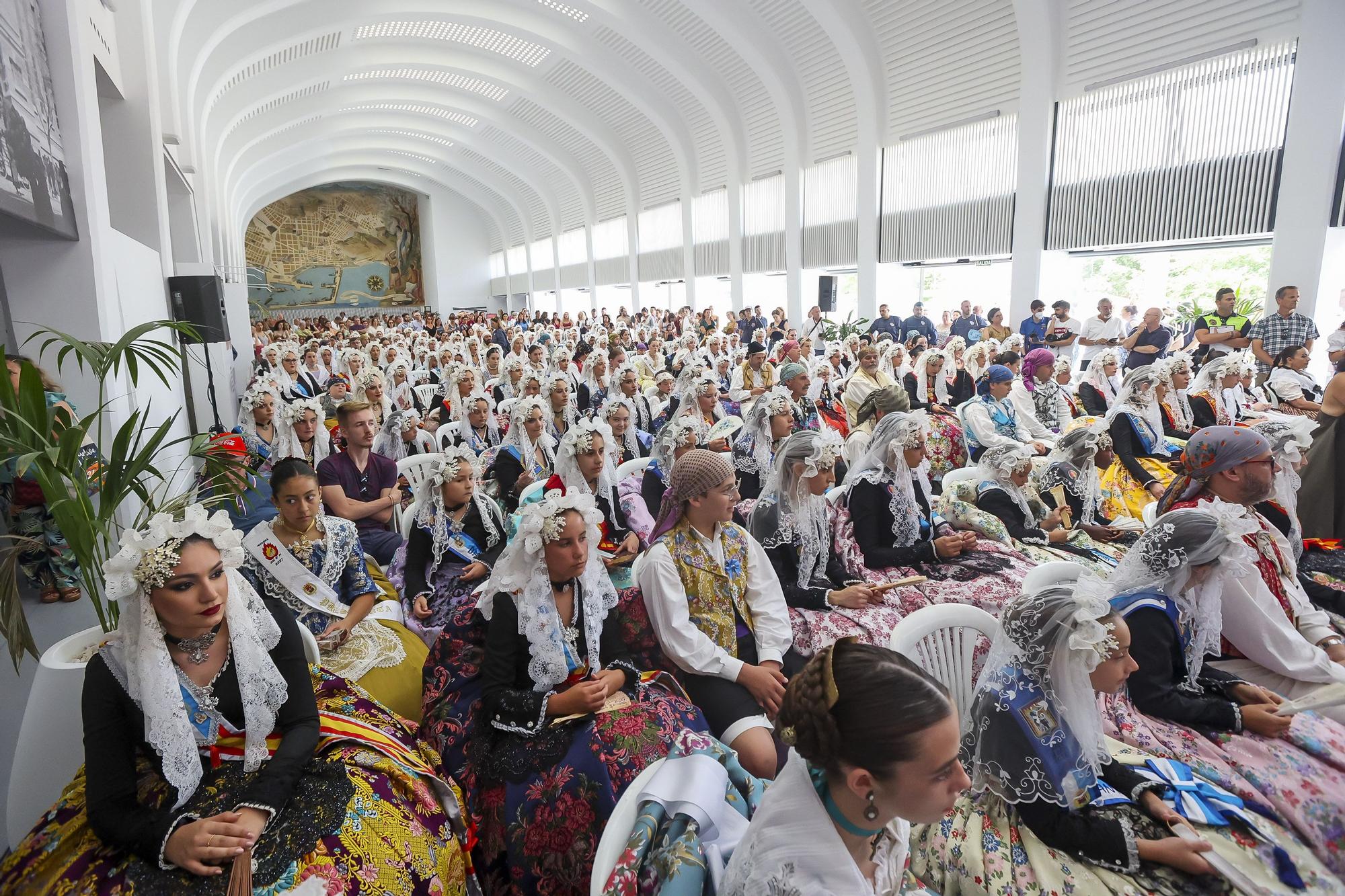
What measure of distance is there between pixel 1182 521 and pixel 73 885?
3.09 metres

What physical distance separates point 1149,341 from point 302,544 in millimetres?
8992

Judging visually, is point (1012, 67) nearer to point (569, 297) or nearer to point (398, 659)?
point (398, 659)

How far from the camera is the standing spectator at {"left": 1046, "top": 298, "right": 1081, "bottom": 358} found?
9898 mm

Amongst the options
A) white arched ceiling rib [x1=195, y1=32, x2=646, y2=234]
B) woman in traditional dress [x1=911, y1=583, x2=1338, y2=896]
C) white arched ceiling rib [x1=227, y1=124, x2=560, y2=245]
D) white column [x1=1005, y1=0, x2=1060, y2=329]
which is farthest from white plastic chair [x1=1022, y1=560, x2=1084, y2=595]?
white arched ceiling rib [x1=227, y1=124, x2=560, y2=245]

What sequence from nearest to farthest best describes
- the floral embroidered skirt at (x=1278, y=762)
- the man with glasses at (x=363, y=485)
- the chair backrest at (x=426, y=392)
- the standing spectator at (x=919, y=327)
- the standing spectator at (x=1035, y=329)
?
1. the floral embroidered skirt at (x=1278, y=762)
2. the man with glasses at (x=363, y=485)
3. the chair backrest at (x=426, y=392)
4. the standing spectator at (x=1035, y=329)
5. the standing spectator at (x=919, y=327)

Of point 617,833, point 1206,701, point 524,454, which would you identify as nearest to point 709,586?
point 617,833

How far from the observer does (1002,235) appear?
12414mm

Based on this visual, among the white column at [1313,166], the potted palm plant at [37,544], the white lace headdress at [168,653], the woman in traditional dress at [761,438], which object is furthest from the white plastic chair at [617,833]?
the white column at [1313,166]

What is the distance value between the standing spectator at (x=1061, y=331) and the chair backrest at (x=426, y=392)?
25.2ft

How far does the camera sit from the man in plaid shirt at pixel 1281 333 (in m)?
7.19

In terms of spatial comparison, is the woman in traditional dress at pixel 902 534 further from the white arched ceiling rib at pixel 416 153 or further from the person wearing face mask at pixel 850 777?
the white arched ceiling rib at pixel 416 153

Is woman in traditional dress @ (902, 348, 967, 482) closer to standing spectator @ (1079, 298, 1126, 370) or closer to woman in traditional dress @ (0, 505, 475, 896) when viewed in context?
standing spectator @ (1079, 298, 1126, 370)

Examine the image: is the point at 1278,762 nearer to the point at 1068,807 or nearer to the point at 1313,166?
the point at 1068,807

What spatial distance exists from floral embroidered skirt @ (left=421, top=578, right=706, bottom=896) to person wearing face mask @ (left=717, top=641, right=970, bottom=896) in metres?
0.69
